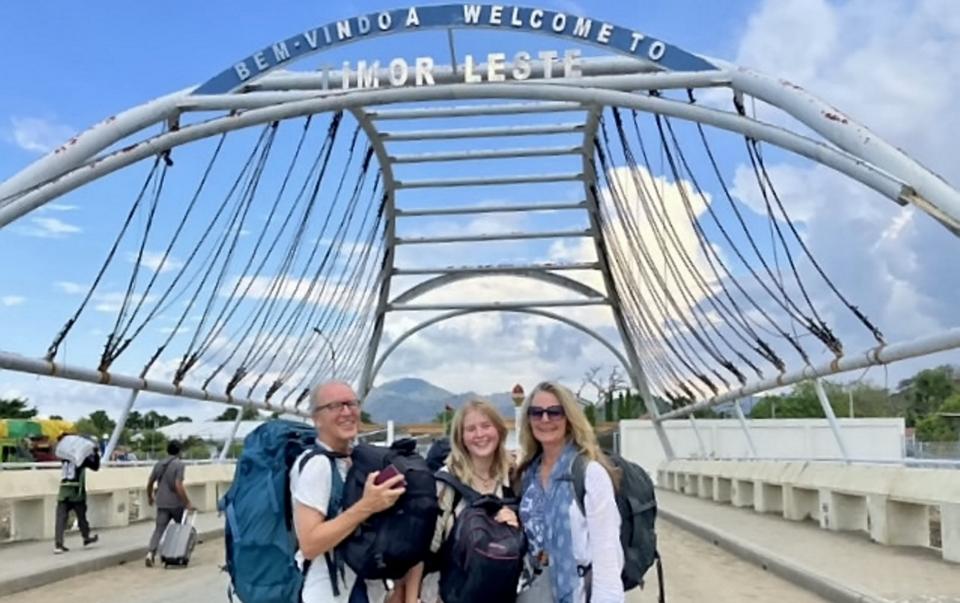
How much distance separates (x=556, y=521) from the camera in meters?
4.26

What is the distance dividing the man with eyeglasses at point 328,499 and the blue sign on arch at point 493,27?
11.2 m

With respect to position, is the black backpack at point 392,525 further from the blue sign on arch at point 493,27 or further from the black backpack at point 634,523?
the blue sign on arch at point 493,27

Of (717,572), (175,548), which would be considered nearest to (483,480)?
(717,572)

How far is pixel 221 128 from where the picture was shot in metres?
15.4

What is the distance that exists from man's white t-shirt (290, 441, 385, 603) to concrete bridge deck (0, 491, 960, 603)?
563 cm

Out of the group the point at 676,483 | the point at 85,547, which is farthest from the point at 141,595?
the point at 676,483

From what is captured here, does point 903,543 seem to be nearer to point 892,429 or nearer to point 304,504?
point 304,504

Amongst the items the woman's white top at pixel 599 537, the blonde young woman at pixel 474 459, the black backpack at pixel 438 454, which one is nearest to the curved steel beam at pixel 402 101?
the black backpack at pixel 438 454

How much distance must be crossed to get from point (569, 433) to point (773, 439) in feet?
128

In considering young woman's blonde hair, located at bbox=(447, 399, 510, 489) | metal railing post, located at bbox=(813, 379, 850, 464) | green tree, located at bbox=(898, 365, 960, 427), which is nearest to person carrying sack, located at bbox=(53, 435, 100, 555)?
young woman's blonde hair, located at bbox=(447, 399, 510, 489)

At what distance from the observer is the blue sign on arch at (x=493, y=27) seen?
14852 millimetres

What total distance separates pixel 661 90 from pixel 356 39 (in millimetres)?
3848

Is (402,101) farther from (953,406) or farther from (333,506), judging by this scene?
(953,406)

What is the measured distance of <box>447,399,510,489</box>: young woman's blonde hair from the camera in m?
4.41
